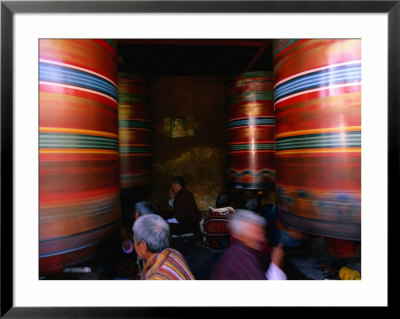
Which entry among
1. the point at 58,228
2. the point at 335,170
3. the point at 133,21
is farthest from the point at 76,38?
the point at 335,170

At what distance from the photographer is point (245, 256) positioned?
0.88 metres

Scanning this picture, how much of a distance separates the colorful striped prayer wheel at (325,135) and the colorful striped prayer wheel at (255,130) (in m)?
1.34

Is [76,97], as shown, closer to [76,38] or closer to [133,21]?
[76,38]

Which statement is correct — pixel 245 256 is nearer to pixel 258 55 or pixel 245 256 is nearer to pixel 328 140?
pixel 328 140

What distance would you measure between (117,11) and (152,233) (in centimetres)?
84

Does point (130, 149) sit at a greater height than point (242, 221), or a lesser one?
greater

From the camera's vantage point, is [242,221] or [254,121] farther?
[254,121]

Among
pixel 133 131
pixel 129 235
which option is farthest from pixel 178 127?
pixel 129 235

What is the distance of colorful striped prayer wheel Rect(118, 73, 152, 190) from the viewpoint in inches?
87.4

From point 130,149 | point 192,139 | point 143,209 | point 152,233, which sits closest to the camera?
point 152,233

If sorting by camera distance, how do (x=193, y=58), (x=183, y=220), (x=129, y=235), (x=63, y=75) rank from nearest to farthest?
1. (x=63, y=75)
2. (x=129, y=235)
3. (x=183, y=220)
4. (x=193, y=58)

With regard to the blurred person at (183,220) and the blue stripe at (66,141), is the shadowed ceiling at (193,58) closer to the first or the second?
the blurred person at (183,220)

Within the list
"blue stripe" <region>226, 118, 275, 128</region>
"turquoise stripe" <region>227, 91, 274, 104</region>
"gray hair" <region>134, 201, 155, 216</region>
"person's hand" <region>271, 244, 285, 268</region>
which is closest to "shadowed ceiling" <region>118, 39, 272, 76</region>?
"turquoise stripe" <region>227, 91, 274, 104</region>

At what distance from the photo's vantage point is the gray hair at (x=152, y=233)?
0.86 metres
